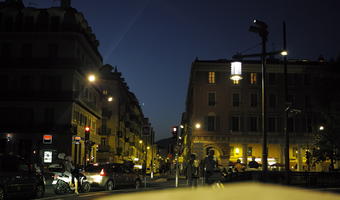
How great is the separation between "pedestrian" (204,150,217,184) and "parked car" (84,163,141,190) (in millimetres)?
10145

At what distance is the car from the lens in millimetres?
16047

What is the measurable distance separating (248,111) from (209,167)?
50066 mm

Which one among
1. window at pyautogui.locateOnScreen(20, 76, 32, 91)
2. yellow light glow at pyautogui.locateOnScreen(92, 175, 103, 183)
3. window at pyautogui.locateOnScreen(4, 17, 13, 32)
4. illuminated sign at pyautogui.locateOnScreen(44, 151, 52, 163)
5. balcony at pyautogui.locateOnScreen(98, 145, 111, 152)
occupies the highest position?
window at pyautogui.locateOnScreen(4, 17, 13, 32)

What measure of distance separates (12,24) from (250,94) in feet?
108

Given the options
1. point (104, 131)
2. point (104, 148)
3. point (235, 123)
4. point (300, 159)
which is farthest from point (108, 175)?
point (104, 131)

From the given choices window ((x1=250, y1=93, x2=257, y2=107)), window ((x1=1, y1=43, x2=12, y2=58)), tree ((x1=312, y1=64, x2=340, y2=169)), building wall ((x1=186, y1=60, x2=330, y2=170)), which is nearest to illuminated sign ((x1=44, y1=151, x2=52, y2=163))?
window ((x1=1, y1=43, x2=12, y2=58))

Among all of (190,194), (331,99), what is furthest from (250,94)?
(190,194)

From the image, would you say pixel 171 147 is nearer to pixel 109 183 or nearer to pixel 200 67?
pixel 109 183

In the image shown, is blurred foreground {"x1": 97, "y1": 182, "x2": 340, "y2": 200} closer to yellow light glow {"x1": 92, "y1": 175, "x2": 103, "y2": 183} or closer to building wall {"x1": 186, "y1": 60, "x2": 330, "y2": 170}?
yellow light glow {"x1": 92, "y1": 175, "x2": 103, "y2": 183}

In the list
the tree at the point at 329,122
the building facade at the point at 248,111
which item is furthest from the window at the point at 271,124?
the tree at the point at 329,122

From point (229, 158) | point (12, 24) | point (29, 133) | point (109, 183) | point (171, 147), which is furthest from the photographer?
point (229, 158)

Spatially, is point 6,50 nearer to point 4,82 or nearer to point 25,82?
point 4,82

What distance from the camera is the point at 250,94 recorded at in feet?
212

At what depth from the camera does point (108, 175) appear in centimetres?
2473
